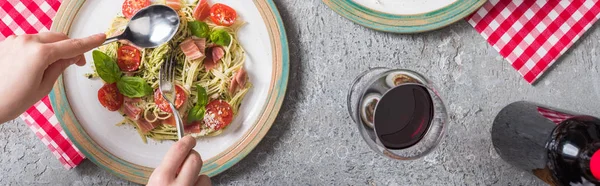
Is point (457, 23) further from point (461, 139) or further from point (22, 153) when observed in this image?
point (22, 153)

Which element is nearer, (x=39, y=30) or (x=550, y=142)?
(x=550, y=142)

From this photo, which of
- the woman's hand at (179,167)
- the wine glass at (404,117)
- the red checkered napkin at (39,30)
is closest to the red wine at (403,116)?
the wine glass at (404,117)

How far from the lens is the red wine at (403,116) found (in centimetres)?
144

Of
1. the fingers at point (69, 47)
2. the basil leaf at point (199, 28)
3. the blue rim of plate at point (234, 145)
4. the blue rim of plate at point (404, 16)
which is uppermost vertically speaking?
the fingers at point (69, 47)

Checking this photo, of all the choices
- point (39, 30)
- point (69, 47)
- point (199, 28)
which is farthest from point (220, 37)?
point (39, 30)

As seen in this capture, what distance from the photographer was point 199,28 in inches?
62.1

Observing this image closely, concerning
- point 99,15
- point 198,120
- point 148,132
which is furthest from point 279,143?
point 99,15

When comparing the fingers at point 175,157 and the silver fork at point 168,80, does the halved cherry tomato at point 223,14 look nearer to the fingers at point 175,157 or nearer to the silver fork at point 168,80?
the silver fork at point 168,80

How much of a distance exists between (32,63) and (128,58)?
29cm

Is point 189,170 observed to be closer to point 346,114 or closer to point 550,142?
point 346,114

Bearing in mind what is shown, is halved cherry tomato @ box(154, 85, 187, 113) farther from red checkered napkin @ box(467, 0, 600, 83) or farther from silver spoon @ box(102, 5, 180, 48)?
red checkered napkin @ box(467, 0, 600, 83)

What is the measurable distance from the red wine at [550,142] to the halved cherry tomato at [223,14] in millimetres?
834

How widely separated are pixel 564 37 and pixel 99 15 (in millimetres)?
1317

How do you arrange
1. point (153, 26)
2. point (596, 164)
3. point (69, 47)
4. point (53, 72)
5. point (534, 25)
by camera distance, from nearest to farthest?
point (596, 164) < point (69, 47) < point (53, 72) < point (153, 26) < point (534, 25)
